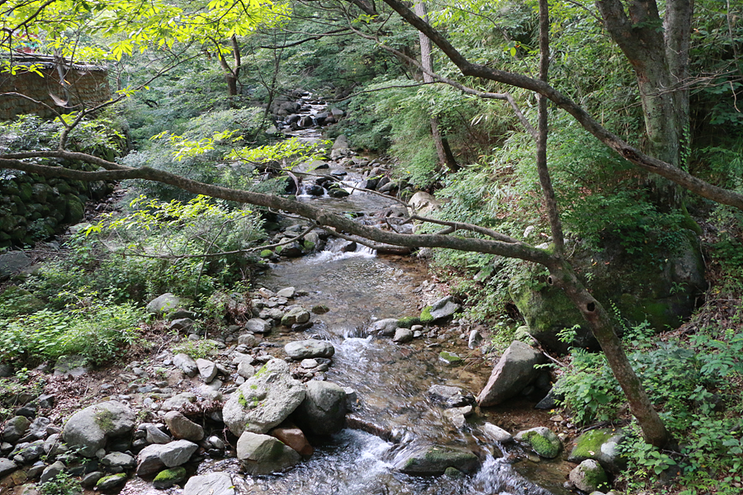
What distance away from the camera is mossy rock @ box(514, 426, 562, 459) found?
13.7ft

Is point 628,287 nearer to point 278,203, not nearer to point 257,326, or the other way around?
point 278,203

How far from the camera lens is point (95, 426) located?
419 centimetres

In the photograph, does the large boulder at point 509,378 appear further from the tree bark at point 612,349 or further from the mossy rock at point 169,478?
the mossy rock at point 169,478

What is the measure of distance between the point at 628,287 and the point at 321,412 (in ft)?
12.2

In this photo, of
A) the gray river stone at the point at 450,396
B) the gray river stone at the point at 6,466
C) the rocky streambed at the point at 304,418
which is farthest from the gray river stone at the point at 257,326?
the gray river stone at the point at 6,466

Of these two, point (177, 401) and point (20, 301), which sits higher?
point (20, 301)

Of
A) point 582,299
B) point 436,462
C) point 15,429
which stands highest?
point 582,299

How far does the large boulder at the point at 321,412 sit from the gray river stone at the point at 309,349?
1198mm

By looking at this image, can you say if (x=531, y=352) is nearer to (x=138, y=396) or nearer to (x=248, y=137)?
(x=138, y=396)

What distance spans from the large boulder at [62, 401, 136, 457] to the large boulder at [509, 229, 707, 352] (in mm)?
4574

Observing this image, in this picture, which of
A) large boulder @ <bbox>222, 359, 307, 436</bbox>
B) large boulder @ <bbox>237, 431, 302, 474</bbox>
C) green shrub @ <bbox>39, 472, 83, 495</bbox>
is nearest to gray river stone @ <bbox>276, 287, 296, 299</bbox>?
large boulder @ <bbox>222, 359, 307, 436</bbox>

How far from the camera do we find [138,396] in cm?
485

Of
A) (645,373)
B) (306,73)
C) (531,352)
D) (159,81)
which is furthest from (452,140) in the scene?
(159,81)

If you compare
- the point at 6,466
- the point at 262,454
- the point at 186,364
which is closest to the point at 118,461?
the point at 6,466
